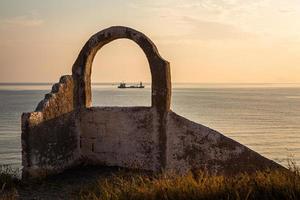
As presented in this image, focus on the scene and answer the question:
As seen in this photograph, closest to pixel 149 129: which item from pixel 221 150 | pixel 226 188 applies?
pixel 221 150

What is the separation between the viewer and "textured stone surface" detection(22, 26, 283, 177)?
30.0ft

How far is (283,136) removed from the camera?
39.4 m

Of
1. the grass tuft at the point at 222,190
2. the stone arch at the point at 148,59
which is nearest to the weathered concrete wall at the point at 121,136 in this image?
the stone arch at the point at 148,59

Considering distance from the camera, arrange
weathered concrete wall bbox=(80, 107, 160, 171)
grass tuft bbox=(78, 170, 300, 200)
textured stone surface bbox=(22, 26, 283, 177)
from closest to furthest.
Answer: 1. grass tuft bbox=(78, 170, 300, 200)
2. textured stone surface bbox=(22, 26, 283, 177)
3. weathered concrete wall bbox=(80, 107, 160, 171)

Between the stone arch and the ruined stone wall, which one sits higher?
the stone arch

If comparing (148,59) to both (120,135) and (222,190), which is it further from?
(222,190)

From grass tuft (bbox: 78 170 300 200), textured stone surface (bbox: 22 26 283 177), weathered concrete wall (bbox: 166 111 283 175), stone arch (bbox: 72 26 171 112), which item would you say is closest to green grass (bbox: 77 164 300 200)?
grass tuft (bbox: 78 170 300 200)

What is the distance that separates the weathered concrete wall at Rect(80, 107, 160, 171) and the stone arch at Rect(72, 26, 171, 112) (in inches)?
11.0

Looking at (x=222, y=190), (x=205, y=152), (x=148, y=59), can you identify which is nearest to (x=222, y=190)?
(x=222, y=190)

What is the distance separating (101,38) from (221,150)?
3355 millimetres

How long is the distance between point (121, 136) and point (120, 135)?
0.09 ft

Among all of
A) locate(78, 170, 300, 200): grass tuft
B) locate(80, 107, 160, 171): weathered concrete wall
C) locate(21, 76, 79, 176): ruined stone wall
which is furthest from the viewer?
locate(80, 107, 160, 171): weathered concrete wall

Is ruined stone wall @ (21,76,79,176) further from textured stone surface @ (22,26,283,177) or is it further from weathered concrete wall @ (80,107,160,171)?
weathered concrete wall @ (80,107,160,171)

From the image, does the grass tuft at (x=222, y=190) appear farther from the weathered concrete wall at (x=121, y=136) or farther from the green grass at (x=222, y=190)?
the weathered concrete wall at (x=121, y=136)
